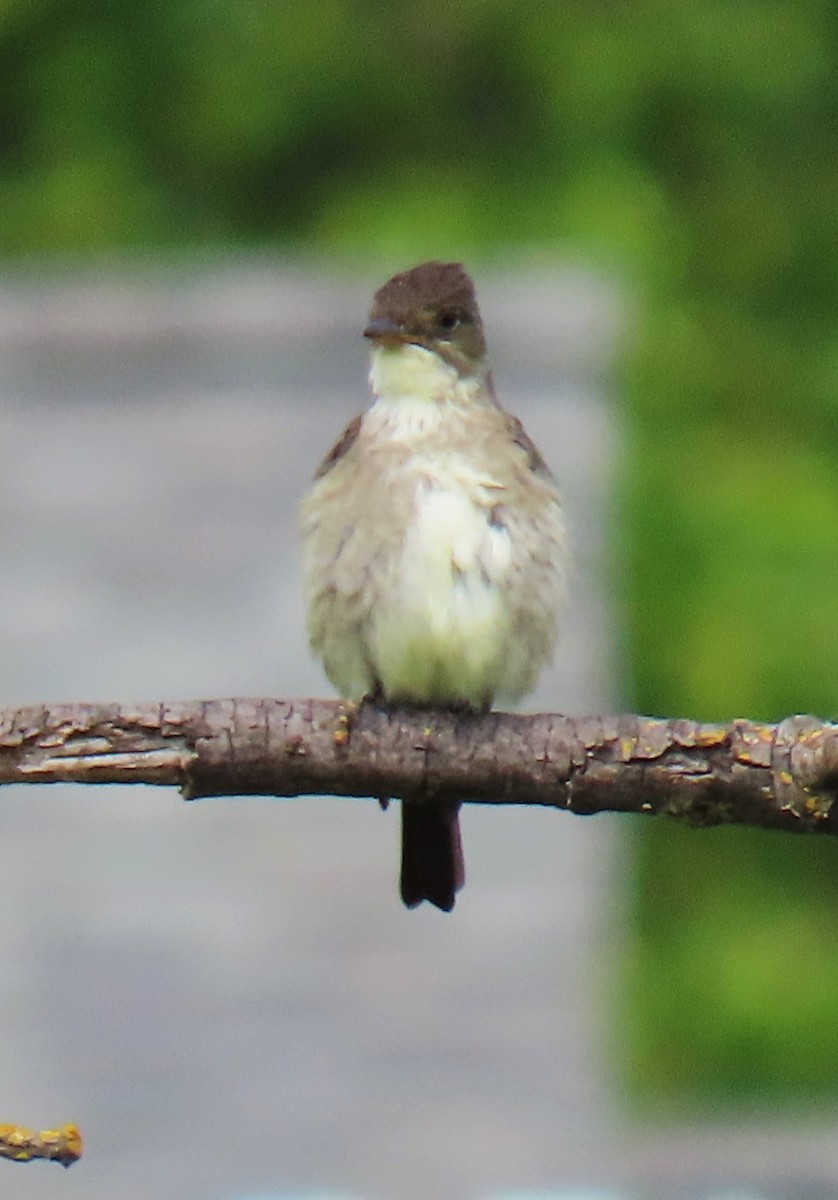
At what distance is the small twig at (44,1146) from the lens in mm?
2137

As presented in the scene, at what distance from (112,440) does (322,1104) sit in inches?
52.0

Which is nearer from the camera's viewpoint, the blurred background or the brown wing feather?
the brown wing feather

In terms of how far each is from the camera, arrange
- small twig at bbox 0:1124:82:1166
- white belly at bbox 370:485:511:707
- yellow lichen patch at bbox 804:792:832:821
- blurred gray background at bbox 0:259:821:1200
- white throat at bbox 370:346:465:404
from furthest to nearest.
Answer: blurred gray background at bbox 0:259:821:1200 → white throat at bbox 370:346:465:404 → white belly at bbox 370:485:511:707 → yellow lichen patch at bbox 804:792:832:821 → small twig at bbox 0:1124:82:1166

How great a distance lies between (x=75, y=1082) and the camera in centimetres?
512

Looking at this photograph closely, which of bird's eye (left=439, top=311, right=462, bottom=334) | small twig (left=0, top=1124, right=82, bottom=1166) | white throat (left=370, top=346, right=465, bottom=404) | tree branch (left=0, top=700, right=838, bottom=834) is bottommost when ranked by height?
small twig (left=0, top=1124, right=82, bottom=1166)

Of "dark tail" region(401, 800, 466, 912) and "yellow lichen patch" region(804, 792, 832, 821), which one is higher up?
"dark tail" region(401, 800, 466, 912)

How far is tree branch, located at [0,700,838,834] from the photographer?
8.54ft

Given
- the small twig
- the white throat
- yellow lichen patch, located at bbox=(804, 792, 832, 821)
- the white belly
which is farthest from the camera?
the white throat

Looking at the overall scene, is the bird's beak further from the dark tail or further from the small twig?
the small twig

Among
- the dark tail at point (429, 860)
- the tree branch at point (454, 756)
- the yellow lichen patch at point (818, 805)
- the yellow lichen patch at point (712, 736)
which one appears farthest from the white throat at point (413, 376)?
the yellow lichen patch at point (818, 805)

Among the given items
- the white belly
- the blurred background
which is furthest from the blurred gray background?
the white belly

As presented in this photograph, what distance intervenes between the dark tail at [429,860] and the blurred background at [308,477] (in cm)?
143

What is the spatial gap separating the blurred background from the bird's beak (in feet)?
4.62

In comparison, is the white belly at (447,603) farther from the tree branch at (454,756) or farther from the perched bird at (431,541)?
the tree branch at (454,756)
